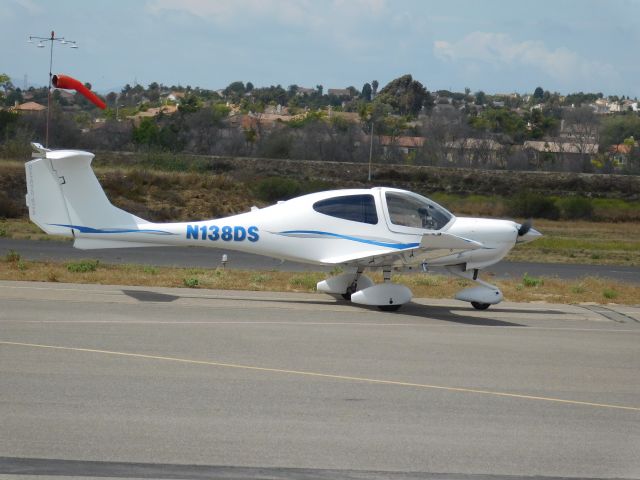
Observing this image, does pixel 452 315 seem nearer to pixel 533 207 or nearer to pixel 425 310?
pixel 425 310

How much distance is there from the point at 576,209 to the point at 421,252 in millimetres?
36836

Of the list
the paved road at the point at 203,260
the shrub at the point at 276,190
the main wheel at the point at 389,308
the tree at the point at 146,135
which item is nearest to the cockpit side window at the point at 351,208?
the main wheel at the point at 389,308

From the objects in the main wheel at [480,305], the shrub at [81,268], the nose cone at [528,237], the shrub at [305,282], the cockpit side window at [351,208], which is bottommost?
the shrub at [81,268]

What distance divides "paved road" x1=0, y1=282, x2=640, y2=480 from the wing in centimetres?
98

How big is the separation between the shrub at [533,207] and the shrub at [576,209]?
44cm

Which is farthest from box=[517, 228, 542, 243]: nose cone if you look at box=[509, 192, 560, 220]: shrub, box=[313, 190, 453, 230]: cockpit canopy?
box=[509, 192, 560, 220]: shrub

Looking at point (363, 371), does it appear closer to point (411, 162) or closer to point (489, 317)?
point (489, 317)

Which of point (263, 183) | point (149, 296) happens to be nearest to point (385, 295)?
point (149, 296)

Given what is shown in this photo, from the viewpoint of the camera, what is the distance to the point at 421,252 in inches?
603

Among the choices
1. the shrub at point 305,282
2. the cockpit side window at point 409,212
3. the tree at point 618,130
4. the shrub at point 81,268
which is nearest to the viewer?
the cockpit side window at point 409,212

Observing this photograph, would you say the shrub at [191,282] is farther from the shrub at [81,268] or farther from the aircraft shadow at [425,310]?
the shrub at [81,268]

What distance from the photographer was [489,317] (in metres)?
15.8

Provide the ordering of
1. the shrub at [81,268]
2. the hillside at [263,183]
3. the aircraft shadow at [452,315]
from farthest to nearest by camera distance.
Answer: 1. the hillside at [263,183]
2. the shrub at [81,268]
3. the aircraft shadow at [452,315]

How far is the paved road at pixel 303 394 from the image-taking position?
7.22 meters
